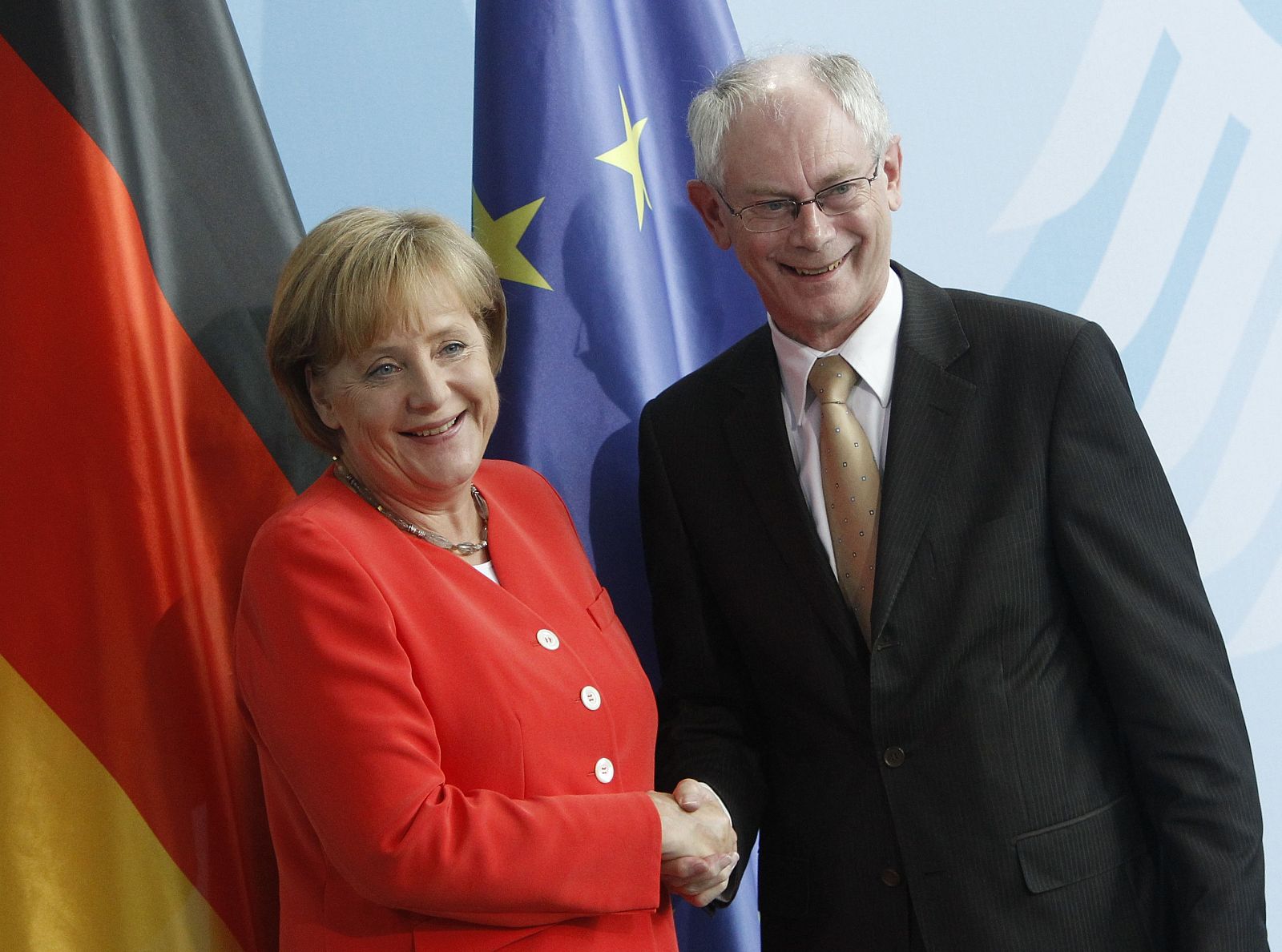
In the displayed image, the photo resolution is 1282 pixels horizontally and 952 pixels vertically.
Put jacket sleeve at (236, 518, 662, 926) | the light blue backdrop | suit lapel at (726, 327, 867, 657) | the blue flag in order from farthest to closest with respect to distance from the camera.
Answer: the light blue backdrop < the blue flag < suit lapel at (726, 327, 867, 657) < jacket sleeve at (236, 518, 662, 926)

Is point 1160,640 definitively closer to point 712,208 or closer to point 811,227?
point 811,227

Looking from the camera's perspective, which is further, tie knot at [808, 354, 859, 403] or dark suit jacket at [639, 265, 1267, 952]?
tie knot at [808, 354, 859, 403]

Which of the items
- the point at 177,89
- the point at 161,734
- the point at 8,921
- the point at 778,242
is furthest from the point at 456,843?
the point at 177,89

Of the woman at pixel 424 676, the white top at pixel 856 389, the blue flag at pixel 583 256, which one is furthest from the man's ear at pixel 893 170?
the woman at pixel 424 676

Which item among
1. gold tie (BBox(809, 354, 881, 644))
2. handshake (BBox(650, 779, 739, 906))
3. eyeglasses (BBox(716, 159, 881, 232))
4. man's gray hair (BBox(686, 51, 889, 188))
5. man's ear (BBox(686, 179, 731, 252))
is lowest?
handshake (BBox(650, 779, 739, 906))

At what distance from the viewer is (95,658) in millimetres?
1703

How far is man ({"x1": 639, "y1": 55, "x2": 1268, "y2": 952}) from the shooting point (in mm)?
1701

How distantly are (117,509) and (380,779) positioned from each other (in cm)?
52

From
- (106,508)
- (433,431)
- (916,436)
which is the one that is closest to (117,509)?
(106,508)

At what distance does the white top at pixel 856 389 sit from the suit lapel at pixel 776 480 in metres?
0.02

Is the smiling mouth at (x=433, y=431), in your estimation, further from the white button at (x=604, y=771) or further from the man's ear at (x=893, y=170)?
the man's ear at (x=893, y=170)

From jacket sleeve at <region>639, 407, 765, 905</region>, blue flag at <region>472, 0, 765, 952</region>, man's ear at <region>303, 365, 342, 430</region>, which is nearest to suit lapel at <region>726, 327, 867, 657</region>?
jacket sleeve at <region>639, 407, 765, 905</region>

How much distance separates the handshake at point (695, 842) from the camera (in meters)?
1.74

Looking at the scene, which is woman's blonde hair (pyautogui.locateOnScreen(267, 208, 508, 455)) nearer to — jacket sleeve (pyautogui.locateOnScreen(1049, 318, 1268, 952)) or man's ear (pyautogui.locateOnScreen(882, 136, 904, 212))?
man's ear (pyautogui.locateOnScreen(882, 136, 904, 212))
